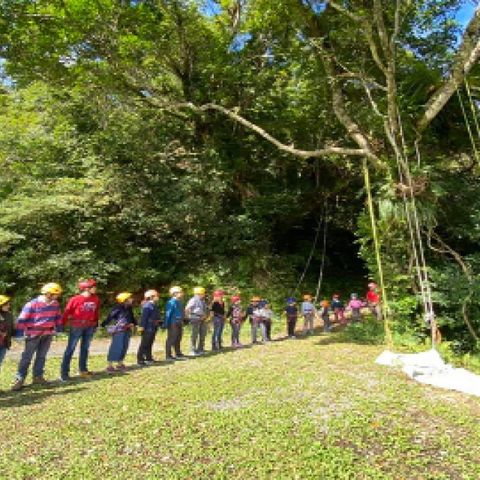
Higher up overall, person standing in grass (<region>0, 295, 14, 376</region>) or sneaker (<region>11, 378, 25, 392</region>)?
person standing in grass (<region>0, 295, 14, 376</region>)

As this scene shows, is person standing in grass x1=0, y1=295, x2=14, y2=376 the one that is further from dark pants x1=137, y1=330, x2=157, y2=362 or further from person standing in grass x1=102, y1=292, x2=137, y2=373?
dark pants x1=137, y1=330, x2=157, y2=362

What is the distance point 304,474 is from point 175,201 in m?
14.1

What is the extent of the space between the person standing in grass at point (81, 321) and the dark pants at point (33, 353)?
17.1 inches

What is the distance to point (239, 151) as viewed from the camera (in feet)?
62.4

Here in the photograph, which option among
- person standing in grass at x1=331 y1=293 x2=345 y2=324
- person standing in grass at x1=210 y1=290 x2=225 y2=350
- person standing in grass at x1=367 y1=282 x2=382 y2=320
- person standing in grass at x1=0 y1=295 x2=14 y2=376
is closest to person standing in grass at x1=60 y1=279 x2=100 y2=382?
person standing in grass at x1=0 y1=295 x2=14 y2=376

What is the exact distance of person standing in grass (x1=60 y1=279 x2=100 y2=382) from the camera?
851cm

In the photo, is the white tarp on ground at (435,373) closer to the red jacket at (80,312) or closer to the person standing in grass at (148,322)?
the person standing in grass at (148,322)

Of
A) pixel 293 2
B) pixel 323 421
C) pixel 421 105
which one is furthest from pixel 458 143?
pixel 323 421

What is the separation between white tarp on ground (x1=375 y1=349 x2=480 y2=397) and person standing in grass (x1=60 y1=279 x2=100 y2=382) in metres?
5.47

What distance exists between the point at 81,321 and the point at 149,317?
58.6 inches

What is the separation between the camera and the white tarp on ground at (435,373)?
24.2 ft

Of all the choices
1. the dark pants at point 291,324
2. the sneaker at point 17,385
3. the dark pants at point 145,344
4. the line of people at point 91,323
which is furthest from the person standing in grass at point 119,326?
the dark pants at point 291,324

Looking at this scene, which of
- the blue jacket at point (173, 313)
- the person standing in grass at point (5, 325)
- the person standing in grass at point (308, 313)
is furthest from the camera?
the person standing in grass at point (308, 313)

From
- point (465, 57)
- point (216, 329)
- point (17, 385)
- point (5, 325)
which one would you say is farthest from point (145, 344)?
point (465, 57)
